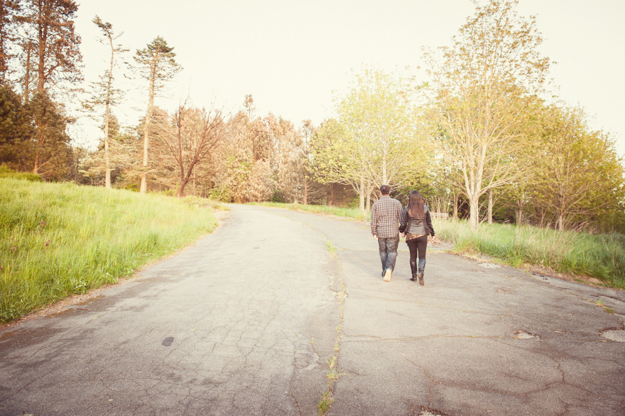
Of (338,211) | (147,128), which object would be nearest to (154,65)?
(147,128)

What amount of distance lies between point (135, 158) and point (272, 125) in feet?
66.4

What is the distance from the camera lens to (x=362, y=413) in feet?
7.45

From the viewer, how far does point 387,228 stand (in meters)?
6.16

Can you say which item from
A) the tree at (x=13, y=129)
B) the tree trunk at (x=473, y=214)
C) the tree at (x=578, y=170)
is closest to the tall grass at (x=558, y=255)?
the tree trunk at (x=473, y=214)

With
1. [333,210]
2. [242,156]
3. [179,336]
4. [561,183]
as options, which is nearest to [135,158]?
[242,156]

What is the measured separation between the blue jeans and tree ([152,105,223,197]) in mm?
16702

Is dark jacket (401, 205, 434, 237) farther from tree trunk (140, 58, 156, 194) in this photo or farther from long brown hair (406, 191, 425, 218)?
tree trunk (140, 58, 156, 194)

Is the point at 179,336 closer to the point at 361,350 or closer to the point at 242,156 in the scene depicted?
the point at 361,350

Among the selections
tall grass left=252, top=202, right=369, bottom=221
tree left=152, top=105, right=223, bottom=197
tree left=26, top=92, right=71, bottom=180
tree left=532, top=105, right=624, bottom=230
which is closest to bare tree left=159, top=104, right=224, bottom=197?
tree left=152, top=105, right=223, bottom=197

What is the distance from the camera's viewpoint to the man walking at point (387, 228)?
6.10m

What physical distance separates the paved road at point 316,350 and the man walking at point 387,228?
1.83 feet

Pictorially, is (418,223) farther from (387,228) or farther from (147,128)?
(147,128)

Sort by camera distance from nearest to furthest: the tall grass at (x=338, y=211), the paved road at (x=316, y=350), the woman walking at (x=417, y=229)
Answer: the paved road at (x=316, y=350) < the woman walking at (x=417, y=229) < the tall grass at (x=338, y=211)

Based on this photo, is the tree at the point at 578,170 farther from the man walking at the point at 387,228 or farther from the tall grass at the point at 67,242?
the tall grass at the point at 67,242
